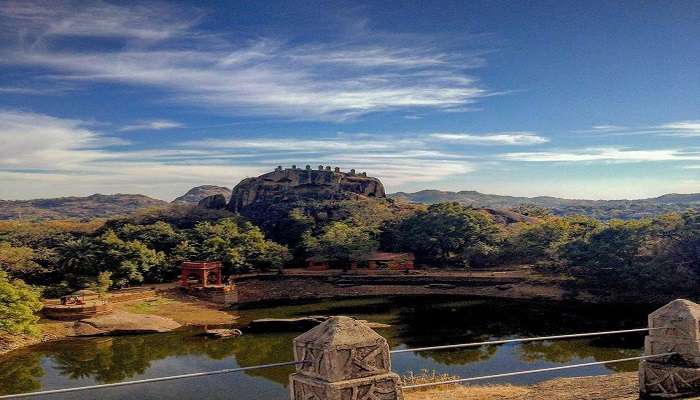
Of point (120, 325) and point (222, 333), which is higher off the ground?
point (120, 325)

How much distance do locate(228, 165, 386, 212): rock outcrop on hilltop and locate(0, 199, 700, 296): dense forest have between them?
5.30 meters

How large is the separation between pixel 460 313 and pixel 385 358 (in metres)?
26.2

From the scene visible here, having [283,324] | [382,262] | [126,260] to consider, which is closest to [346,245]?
[382,262]

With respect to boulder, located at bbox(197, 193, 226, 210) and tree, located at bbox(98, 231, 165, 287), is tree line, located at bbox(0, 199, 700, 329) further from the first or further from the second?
boulder, located at bbox(197, 193, 226, 210)

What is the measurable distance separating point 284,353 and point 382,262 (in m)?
22.8

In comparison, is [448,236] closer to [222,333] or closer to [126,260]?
[126,260]

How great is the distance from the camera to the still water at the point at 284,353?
17672 mm

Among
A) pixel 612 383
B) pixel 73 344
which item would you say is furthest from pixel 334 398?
pixel 73 344

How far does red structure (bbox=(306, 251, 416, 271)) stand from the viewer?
1737 inches

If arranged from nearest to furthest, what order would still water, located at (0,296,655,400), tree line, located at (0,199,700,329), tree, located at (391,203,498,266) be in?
1. still water, located at (0,296,655,400)
2. tree line, located at (0,199,700,329)
3. tree, located at (391,203,498,266)

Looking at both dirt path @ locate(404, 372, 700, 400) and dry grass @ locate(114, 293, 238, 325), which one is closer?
dirt path @ locate(404, 372, 700, 400)

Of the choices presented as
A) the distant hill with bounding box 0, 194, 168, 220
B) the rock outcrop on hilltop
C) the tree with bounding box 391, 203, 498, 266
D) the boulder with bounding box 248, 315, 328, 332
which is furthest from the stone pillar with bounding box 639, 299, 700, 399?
the distant hill with bounding box 0, 194, 168, 220

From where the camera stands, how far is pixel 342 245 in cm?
4406

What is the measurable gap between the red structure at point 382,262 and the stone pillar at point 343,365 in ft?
130
